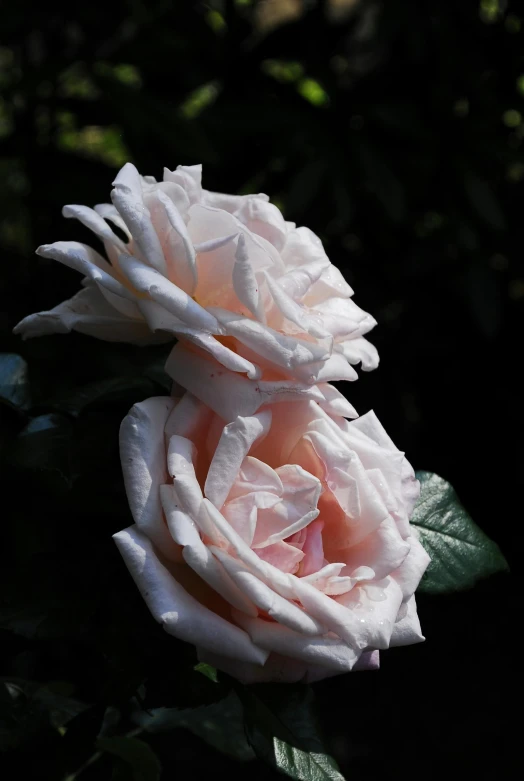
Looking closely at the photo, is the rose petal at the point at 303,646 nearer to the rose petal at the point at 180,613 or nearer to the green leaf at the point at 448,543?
the rose petal at the point at 180,613

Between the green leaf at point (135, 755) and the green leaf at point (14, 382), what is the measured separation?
0.24m

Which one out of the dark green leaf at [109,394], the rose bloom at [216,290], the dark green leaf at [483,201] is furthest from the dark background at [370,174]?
the rose bloom at [216,290]

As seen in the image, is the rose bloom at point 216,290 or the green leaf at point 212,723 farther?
the green leaf at point 212,723

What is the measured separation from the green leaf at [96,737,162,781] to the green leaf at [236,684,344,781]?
0.53 feet

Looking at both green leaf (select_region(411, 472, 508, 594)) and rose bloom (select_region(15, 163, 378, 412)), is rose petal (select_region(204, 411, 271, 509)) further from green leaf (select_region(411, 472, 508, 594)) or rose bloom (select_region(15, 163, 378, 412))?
green leaf (select_region(411, 472, 508, 594))

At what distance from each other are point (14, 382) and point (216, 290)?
213 millimetres

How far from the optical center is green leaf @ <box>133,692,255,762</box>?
2.35 ft

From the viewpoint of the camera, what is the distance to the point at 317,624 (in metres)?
0.42

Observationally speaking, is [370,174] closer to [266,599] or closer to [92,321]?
[92,321]

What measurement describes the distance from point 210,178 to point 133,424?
963 mm

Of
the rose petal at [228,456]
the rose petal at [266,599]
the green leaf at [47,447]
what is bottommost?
the rose petal at [266,599]

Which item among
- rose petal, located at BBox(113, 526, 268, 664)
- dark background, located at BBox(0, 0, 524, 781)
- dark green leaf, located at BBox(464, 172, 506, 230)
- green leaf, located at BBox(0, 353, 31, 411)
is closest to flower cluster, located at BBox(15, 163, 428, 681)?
rose petal, located at BBox(113, 526, 268, 664)

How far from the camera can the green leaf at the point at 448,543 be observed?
0.57 metres

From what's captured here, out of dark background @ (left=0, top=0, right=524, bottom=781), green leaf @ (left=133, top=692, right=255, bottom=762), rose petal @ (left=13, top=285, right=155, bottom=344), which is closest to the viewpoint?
rose petal @ (left=13, top=285, right=155, bottom=344)
